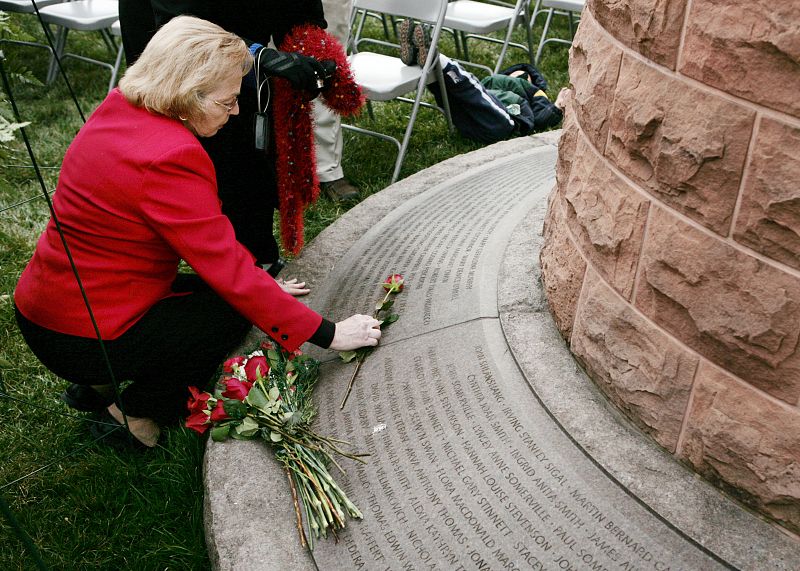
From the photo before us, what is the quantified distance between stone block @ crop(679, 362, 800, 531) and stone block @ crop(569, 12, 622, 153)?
69cm

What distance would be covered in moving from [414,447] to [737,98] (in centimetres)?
121

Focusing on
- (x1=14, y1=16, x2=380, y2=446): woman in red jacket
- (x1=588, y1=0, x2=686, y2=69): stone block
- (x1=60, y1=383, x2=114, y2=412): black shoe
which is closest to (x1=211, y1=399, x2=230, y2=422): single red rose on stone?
(x1=14, y1=16, x2=380, y2=446): woman in red jacket

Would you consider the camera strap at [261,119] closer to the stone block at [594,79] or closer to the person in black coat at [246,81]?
the person in black coat at [246,81]

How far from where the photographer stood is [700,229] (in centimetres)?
173

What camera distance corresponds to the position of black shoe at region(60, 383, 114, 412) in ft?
8.98

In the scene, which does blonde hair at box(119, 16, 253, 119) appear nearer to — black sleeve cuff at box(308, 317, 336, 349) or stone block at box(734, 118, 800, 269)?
black sleeve cuff at box(308, 317, 336, 349)

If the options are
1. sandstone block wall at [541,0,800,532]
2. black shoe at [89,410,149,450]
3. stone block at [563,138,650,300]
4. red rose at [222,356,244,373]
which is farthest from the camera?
black shoe at [89,410,149,450]

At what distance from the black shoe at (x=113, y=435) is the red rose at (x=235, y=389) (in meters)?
0.46

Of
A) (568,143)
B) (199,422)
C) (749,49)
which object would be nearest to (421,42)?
(568,143)

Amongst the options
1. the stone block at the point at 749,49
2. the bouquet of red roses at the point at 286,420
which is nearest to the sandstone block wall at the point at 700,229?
the stone block at the point at 749,49

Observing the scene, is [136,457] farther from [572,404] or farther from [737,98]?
[737,98]

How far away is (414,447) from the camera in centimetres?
215

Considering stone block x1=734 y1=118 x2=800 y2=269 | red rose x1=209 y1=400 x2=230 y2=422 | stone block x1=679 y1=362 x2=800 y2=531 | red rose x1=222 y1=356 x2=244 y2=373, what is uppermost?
stone block x1=734 y1=118 x2=800 y2=269

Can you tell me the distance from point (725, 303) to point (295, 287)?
170cm
